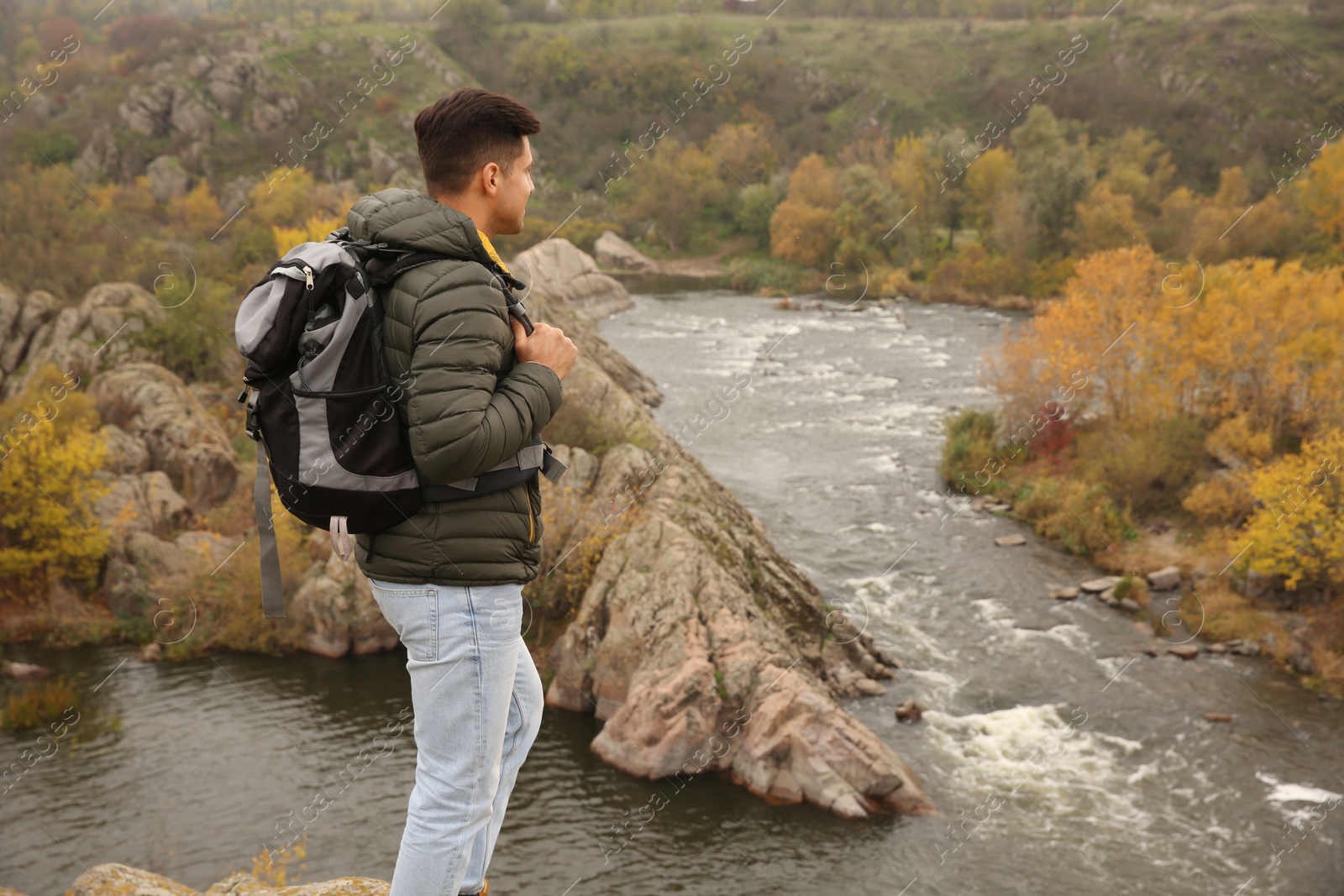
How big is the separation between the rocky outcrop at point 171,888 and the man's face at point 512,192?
142 inches

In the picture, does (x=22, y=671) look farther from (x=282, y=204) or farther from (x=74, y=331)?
(x=282, y=204)

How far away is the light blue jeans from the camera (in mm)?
3080

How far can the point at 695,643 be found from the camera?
16234 millimetres

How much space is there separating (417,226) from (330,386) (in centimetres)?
57

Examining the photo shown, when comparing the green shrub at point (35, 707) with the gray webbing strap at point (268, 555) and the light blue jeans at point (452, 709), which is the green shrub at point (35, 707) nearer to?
the gray webbing strap at point (268, 555)

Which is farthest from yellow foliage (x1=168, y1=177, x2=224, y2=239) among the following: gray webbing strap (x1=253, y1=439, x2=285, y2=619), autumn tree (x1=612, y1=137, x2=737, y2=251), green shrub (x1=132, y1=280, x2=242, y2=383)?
gray webbing strap (x1=253, y1=439, x2=285, y2=619)

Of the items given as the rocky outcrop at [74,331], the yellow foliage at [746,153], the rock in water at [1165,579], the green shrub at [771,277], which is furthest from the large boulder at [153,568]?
the yellow foliage at [746,153]

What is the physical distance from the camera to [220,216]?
191 feet

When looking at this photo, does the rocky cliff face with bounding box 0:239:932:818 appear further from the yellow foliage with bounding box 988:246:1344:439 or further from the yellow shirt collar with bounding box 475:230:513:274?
the yellow foliage with bounding box 988:246:1344:439

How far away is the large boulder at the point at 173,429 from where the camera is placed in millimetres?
24500

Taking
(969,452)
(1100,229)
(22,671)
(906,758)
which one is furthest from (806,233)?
(22,671)

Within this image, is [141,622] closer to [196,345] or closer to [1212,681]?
[196,345]

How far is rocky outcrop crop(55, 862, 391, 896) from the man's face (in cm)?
361

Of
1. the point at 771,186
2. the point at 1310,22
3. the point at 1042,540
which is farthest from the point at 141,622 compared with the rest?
the point at 1310,22
